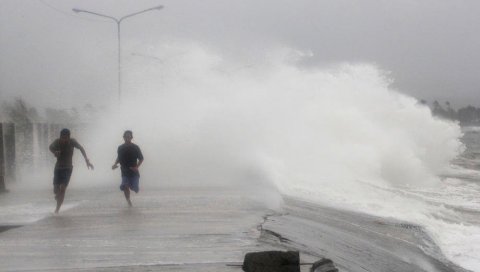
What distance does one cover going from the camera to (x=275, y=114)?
92.3ft

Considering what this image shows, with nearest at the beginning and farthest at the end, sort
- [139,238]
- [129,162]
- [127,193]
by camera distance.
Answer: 1. [139,238]
2. [129,162]
3. [127,193]

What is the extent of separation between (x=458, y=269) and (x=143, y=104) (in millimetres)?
19555

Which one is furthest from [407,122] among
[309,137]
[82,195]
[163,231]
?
[163,231]

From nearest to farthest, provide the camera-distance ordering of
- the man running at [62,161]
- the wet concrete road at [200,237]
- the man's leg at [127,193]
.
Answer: the wet concrete road at [200,237] → the man running at [62,161] → the man's leg at [127,193]

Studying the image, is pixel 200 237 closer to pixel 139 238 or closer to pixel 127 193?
pixel 139 238

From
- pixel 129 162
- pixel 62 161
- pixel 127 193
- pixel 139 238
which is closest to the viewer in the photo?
pixel 139 238

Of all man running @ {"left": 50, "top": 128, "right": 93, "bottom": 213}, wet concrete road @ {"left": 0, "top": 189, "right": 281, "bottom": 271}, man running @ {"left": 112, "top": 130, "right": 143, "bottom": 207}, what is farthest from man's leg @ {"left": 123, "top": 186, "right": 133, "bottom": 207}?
man running @ {"left": 50, "top": 128, "right": 93, "bottom": 213}

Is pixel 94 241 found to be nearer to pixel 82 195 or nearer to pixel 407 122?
pixel 82 195

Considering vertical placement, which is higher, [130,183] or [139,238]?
[130,183]

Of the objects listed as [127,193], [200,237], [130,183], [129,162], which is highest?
[129,162]

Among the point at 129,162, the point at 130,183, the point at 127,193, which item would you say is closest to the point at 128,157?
the point at 129,162

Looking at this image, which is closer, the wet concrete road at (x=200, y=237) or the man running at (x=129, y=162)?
the wet concrete road at (x=200, y=237)

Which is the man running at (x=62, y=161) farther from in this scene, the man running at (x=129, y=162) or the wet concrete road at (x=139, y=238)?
the man running at (x=129, y=162)

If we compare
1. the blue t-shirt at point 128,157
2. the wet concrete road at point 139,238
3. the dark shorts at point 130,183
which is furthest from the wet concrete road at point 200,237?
the blue t-shirt at point 128,157
